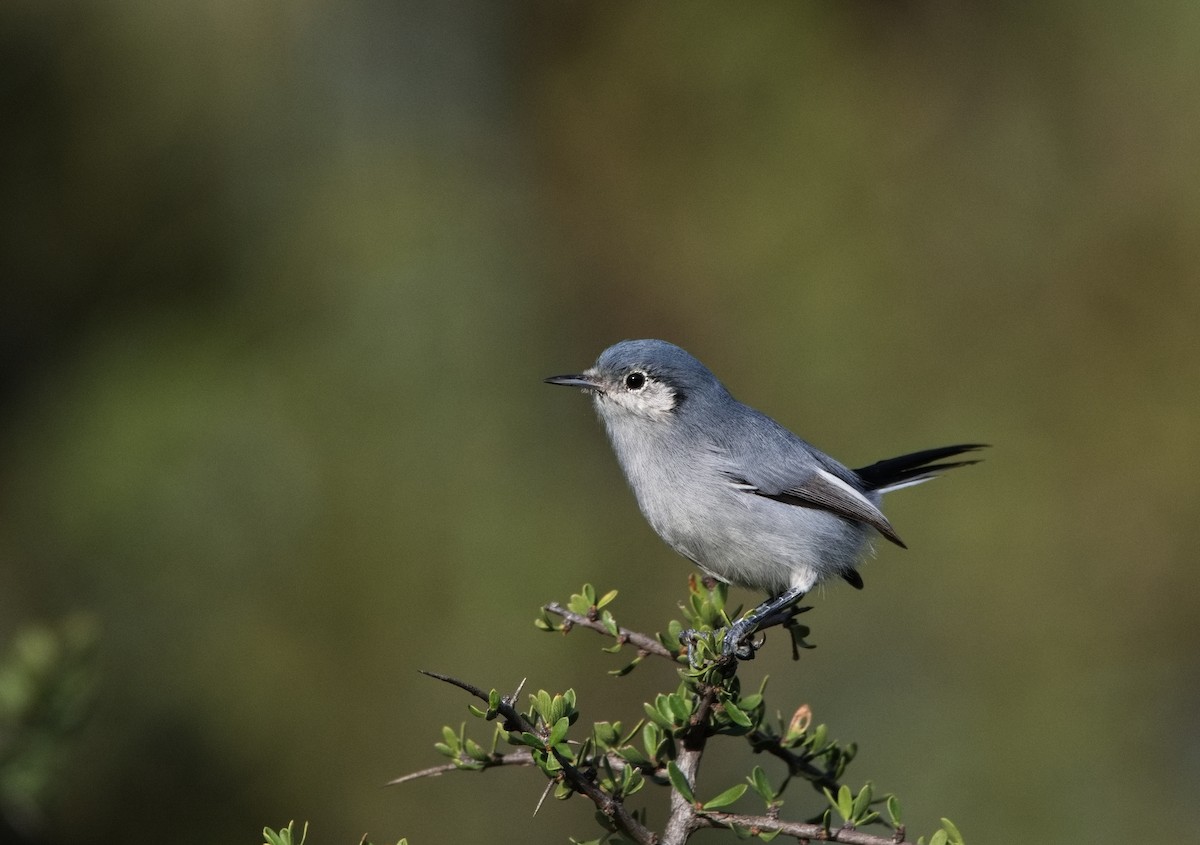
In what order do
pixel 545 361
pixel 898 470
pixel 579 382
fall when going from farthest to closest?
1. pixel 545 361
2. pixel 898 470
3. pixel 579 382

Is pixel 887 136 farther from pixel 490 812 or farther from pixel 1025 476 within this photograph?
pixel 490 812

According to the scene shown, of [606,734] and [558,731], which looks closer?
[558,731]

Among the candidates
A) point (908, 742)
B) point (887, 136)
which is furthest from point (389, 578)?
point (887, 136)

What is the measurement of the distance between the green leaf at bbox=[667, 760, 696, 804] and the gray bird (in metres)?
0.88

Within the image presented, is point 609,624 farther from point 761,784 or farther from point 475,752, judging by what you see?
point 761,784

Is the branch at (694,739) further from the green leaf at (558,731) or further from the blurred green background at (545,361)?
the blurred green background at (545,361)

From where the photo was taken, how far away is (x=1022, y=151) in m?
5.13

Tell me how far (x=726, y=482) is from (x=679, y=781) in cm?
123

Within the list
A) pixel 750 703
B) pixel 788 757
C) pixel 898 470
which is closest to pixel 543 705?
pixel 750 703

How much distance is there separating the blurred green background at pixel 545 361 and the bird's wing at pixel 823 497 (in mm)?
1824

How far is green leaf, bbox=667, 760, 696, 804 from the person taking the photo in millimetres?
1653

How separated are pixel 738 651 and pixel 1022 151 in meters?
3.67

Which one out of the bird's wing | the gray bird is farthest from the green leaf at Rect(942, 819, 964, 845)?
the bird's wing

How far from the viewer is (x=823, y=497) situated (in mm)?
2865
